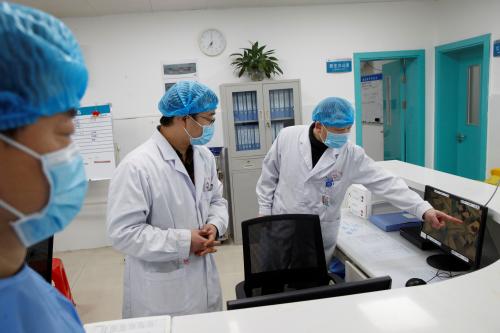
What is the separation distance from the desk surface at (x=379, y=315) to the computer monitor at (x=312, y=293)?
0.02 m

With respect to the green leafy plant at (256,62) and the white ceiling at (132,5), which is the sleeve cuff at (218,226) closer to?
the green leafy plant at (256,62)

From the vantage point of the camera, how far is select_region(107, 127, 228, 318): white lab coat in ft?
4.66

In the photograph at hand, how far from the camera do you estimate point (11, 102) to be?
0.50m

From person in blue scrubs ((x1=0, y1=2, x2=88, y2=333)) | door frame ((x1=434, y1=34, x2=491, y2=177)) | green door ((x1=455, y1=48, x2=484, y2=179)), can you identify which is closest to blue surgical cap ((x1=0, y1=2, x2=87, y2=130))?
person in blue scrubs ((x1=0, y1=2, x2=88, y2=333))

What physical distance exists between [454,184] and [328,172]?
72cm

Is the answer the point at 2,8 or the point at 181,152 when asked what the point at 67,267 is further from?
the point at 2,8

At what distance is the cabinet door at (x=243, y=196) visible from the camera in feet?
13.4

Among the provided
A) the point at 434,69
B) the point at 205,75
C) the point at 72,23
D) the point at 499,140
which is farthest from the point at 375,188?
the point at 72,23

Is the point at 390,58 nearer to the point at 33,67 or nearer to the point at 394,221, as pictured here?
the point at 394,221

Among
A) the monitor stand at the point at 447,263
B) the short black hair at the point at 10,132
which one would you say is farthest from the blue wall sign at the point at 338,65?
the short black hair at the point at 10,132

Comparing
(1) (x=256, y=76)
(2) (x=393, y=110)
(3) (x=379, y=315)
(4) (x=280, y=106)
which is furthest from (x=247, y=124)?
(3) (x=379, y=315)

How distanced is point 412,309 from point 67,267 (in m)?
3.58

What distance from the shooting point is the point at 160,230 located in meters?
1.46

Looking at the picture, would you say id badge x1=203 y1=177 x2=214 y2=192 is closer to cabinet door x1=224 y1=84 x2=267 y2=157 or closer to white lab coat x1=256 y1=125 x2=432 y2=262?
white lab coat x1=256 y1=125 x2=432 y2=262
